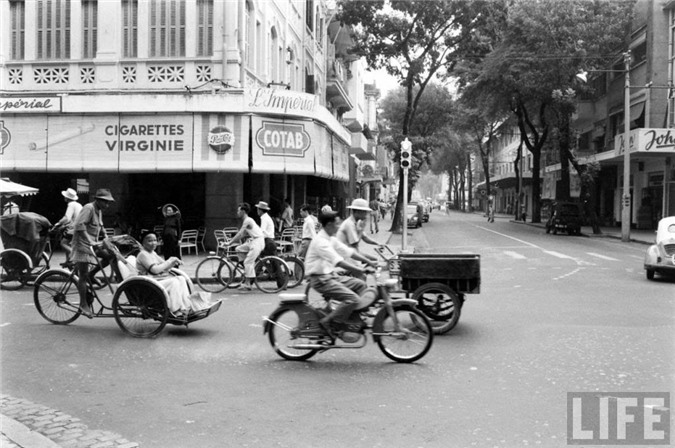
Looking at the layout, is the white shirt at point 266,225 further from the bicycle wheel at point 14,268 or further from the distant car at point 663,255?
the distant car at point 663,255

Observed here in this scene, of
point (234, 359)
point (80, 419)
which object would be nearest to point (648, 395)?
point (234, 359)

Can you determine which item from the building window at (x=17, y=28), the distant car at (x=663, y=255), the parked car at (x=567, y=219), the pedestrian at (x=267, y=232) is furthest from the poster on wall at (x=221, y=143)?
the parked car at (x=567, y=219)

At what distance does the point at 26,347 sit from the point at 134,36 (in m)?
13.8

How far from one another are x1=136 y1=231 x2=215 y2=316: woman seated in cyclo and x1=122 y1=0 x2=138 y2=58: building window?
40.8 ft

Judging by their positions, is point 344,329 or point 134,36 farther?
point 134,36

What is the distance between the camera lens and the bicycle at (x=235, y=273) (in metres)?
12.7

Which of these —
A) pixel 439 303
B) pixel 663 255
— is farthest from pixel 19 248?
pixel 663 255

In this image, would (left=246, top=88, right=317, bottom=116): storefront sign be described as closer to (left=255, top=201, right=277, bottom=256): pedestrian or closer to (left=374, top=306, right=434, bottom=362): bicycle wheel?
(left=255, top=201, right=277, bottom=256): pedestrian

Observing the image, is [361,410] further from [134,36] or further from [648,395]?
[134,36]

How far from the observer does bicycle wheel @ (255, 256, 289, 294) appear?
1272cm

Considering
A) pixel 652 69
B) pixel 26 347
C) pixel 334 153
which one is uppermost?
pixel 652 69

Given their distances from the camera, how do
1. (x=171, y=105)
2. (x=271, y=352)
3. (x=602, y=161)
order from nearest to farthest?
(x=271, y=352), (x=171, y=105), (x=602, y=161)

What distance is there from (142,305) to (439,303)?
3977mm

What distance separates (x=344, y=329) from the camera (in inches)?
280
